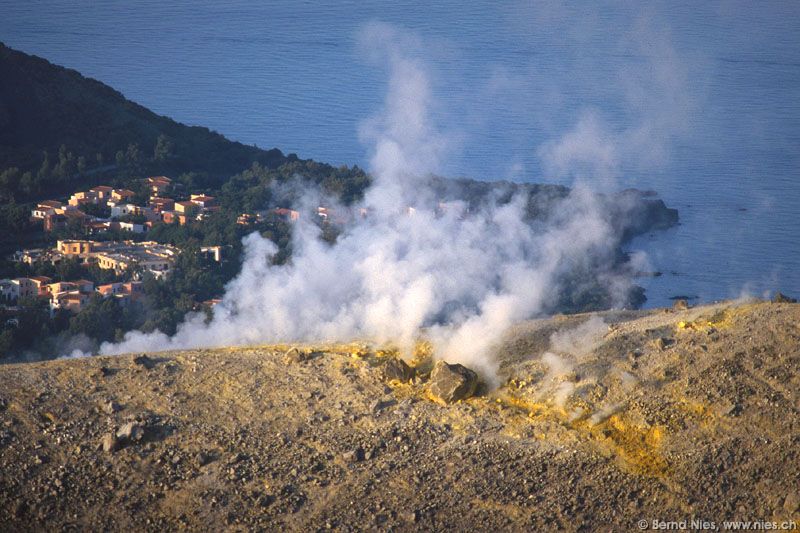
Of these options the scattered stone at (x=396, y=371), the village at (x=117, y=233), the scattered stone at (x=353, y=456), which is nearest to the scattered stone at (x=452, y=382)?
the scattered stone at (x=396, y=371)

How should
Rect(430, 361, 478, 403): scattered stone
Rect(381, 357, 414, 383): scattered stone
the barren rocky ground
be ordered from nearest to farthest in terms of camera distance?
the barren rocky ground < Rect(430, 361, 478, 403): scattered stone < Rect(381, 357, 414, 383): scattered stone

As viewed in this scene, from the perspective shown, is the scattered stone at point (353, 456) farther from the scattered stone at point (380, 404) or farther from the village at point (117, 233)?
the village at point (117, 233)

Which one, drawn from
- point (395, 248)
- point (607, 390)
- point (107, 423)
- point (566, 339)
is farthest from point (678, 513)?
point (395, 248)

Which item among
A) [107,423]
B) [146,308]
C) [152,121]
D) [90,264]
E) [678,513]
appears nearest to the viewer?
[678,513]

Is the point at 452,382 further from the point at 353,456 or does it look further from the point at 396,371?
the point at 353,456

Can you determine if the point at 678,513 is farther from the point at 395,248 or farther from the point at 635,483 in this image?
the point at 395,248

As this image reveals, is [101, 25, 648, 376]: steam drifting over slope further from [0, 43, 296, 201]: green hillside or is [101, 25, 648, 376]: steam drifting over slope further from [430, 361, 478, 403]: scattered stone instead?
[0, 43, 296, 201]: green hillside

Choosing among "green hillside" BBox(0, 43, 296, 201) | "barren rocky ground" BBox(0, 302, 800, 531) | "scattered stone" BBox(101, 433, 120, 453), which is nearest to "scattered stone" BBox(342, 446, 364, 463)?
"barren rocky ground" BBox(0, 302, 800, 531)
